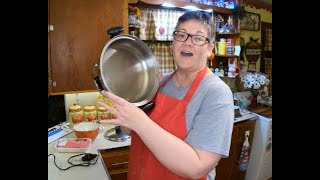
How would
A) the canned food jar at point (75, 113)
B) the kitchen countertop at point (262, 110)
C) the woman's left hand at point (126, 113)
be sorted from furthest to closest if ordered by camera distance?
the kitchen countertop at point (262, 110)
the canned food jar at point (75, 113)
the woman's left hand at point (126, 113)

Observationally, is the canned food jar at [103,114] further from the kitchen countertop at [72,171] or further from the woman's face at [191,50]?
the woman's face at [191,50]

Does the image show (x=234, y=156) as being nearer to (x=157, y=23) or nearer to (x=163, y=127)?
(x=157, y=23)

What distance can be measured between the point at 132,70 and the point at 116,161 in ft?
2.76

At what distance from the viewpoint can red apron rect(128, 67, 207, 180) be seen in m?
0.81

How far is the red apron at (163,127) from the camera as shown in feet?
2.66

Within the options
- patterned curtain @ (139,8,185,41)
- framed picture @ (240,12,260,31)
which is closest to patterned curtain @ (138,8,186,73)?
patterned curtain @ (139,8,185,41)

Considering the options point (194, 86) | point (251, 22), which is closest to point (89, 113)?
point (194, 86)

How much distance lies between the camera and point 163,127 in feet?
2.75

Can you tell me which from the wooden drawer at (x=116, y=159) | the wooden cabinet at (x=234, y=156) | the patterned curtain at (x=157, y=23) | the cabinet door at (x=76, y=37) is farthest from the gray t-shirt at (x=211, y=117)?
the wooden cabinet at (x=234, y=156)

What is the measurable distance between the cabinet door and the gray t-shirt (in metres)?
1.05

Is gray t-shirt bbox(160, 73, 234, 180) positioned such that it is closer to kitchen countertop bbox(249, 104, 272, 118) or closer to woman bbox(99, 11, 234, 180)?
woman bbox(99, 11, 234, 180)

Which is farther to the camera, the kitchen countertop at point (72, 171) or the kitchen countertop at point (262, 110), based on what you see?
the kitchen countertop at point (262, 110)

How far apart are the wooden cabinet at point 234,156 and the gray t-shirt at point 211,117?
1.59 metres

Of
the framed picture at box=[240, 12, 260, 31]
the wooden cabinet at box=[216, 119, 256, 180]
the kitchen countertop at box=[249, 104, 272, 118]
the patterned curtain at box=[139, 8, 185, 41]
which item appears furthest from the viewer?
the framed picture at box=[240, 12, 260, 31]
